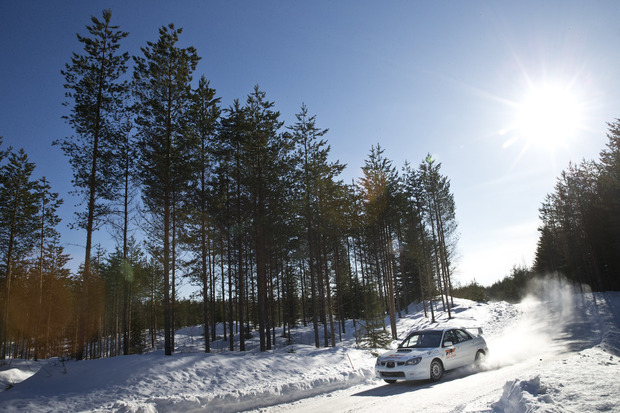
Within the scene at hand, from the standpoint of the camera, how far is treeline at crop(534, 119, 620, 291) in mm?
35344

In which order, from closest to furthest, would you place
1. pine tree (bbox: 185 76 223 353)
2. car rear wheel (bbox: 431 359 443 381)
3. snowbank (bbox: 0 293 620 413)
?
snowbank (bbox: 0 293 620 413) < car rear wheel (bbox: 431 359 443 381) < pine tree (bbox: 185 76 223 353)

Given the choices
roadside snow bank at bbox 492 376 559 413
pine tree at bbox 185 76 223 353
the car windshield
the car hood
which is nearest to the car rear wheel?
the car hood

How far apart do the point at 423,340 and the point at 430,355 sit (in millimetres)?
1120

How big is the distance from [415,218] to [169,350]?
28527 mm

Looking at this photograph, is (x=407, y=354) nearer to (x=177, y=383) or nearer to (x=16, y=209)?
(x=177, y=383)

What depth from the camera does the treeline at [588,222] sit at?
35344 mm

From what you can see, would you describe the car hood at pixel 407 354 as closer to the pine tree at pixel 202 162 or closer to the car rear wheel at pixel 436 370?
the car rear wheel at pixel 436 370

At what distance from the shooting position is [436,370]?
10.7 m

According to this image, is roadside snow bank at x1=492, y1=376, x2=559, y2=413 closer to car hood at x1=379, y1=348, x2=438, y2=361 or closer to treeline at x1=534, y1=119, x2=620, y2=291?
car hood at x1=379, y1=348, x2=438, y2=361

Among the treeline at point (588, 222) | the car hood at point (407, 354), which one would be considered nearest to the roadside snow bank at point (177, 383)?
the car hood at point (407, 354)

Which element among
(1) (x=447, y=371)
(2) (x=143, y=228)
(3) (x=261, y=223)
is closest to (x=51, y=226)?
(2) (x=143, y=228)

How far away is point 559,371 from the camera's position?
7.02m

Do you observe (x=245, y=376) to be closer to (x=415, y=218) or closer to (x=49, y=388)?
(x=49, y=388)

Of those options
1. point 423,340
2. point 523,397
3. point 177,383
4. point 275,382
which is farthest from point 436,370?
point 177,383
